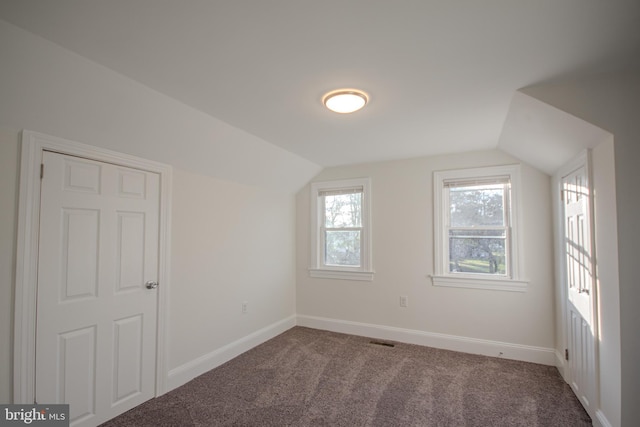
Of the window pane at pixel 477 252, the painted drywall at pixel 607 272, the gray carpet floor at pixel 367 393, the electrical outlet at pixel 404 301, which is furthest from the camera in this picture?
the electrical outlet at pixel 404 301

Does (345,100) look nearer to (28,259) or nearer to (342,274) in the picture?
(28,259)

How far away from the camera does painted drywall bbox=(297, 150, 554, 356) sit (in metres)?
3.23

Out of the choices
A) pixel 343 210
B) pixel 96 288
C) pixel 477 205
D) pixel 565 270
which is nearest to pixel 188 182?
pixel 96 288

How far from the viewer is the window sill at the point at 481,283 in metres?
3.29

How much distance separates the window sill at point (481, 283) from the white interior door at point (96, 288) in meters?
3.12

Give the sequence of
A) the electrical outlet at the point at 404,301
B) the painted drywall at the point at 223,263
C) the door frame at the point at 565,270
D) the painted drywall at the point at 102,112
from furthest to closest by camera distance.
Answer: the electrical outlet at the point at 404,301 < the painted drywall at the point at 223,263 < the door frame at the point at 565,270 < the painted drywall at the point at 102,112

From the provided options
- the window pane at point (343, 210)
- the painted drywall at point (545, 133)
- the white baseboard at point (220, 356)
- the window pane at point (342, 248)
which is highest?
the painted drywall at point (545, 133)

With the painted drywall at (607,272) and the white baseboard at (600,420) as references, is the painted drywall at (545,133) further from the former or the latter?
the white baseboard at (600,420)

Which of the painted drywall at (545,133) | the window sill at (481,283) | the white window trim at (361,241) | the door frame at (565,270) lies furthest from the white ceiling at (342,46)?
the window sill at (481,283)

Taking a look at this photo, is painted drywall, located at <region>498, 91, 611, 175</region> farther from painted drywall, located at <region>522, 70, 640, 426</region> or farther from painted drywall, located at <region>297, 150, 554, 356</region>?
painted drywall, located at <region>297, 150, 554, 356</region>

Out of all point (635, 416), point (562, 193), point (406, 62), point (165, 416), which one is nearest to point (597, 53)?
point (406, 62)

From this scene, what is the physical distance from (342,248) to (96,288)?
9.60 feet

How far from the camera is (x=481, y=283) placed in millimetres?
3455

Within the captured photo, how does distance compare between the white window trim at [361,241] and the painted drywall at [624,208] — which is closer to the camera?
the painted drywall at [624,208]
